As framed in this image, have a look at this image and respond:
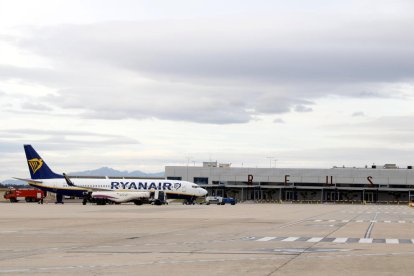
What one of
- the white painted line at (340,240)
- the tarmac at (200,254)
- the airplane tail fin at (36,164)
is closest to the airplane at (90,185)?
the airplane tail fin at (36,164)

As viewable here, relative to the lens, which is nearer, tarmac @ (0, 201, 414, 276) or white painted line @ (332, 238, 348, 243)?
tarmac @ (0, 201, 414, 276)

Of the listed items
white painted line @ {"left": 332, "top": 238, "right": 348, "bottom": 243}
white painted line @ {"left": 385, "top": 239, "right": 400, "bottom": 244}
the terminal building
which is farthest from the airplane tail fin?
white painted line @ {"left": 385, "top": 239, "right": 400, "bottom": 244}

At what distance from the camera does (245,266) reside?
20469 millimetres

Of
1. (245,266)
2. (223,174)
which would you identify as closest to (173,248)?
(245,266)

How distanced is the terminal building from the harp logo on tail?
233 ft

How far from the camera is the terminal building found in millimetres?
194375

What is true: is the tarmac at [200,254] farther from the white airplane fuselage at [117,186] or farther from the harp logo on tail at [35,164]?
the harp logo on tail at [35,164]

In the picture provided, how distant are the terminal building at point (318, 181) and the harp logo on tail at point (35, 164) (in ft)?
233

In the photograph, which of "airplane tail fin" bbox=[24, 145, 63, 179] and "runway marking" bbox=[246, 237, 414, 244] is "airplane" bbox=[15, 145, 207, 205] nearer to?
"airplane tail fin" bbox=[24, 145, 63, 179]

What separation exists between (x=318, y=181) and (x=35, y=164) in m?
89.3

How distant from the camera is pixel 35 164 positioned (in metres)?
131

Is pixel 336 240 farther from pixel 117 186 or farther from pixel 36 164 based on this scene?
pixel 36 164

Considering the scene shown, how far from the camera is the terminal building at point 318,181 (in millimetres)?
194375

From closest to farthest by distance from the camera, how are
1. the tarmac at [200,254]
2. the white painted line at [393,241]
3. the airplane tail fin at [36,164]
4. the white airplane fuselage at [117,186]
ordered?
the tarmac at [200,254]
the white painted line at [393,241]
the white airplane fuselage at [117,186]
the airplane tail fin at [36,164]
